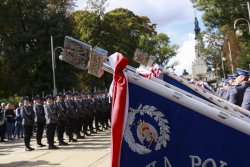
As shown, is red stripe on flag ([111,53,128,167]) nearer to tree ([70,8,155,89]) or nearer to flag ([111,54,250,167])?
flag ([111,54,250,167])

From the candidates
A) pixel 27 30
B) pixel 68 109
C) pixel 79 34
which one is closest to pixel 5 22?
pixel 27 30

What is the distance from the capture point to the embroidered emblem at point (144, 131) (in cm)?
243

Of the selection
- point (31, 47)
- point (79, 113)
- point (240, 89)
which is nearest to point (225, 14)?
point (31, 47)

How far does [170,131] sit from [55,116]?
11.7m

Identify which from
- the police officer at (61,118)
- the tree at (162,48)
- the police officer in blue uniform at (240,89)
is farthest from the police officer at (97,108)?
the tree at (162,48)

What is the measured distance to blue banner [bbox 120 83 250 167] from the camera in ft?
7.68

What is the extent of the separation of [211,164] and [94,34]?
3887 centimetres

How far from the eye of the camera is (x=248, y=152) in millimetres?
2316

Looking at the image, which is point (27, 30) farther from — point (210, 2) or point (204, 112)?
point (204, 112)

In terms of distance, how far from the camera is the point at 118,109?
2.47 m

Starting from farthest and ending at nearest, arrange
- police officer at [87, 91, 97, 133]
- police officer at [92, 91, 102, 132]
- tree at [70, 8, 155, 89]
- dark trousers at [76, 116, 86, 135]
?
1. tree at [70, 8, 155, 89]
2. police officer at [92, 91, 102, 132]
3. police officer at [87, 91, 97, 133]
4. dark trousers at [76, 116, 86, 135]

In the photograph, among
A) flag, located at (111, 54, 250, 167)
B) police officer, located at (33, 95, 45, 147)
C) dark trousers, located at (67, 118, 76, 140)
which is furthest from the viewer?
dark trousers, located at (67, 118, 76, 140)

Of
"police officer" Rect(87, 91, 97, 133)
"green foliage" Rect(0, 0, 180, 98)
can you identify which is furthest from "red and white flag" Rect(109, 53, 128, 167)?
"green foliage" Rect(0, 0, 180, 98)

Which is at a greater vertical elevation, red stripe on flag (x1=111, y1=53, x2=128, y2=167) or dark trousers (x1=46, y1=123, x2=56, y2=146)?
red stripe on flag (x1=111, y1=53, x2=128, y2=167)
